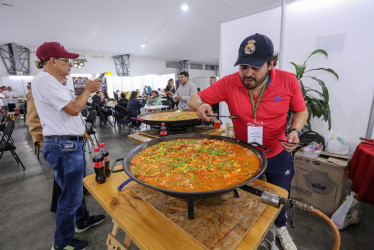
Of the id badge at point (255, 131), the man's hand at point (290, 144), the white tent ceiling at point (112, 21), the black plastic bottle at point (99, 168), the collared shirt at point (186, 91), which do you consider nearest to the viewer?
the man's hand at point (290, 144)

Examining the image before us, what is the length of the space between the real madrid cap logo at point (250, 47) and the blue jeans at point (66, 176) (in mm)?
1669

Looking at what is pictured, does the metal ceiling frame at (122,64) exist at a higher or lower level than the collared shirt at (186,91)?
higher

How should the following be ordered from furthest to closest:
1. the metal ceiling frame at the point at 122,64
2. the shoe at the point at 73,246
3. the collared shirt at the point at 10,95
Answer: the metal ceiling frame at the point at 122,64 → the collared shirt at the point at 10,95 → the shoe at the point at 73,246

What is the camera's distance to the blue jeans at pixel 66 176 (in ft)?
5.43

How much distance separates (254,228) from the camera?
95 cm

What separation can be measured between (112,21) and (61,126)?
9659mm

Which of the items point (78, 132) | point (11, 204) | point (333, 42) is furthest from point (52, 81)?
point (333, 42)

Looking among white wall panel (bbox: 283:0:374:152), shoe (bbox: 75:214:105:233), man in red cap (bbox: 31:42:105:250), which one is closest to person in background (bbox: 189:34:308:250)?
man in red cap (bbox: 31:42:105:250)

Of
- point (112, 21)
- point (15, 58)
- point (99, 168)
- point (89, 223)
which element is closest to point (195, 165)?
point (99, 168)

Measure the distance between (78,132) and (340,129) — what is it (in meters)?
3.45

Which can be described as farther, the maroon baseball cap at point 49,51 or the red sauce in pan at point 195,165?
the maroon baseball cap at point 49,51

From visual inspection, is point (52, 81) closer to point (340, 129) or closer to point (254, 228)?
→ point (254, 228)

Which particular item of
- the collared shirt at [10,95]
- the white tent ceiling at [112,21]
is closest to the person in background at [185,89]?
the white tent ceiling at [112,21]

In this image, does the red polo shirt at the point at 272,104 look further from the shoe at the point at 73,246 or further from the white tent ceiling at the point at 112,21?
the white tent ceiling at the point at 112,21
